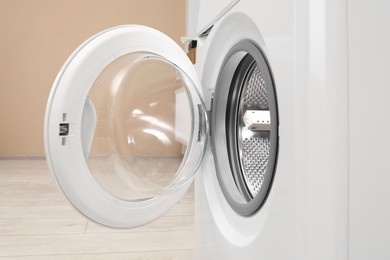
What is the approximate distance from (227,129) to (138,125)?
0.61 ft

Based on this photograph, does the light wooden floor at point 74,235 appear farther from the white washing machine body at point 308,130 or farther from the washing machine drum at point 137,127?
the white washing machine body at point 308,130

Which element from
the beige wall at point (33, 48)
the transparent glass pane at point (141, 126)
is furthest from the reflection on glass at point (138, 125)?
the beige wall at point (33, 48)

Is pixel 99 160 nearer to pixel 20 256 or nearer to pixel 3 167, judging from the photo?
pixel 20 256

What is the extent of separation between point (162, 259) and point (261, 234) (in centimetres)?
59

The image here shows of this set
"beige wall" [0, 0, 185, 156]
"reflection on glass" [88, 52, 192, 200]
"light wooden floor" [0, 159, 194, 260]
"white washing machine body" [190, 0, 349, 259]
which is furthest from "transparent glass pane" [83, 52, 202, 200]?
"beige wall" [0, 0, 185, 156]

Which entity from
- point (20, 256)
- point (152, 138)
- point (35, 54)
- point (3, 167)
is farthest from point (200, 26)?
point (35, 54)

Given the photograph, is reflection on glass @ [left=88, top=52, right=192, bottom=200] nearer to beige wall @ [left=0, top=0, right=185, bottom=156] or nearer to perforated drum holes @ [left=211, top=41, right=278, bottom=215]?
perforated drum holes @ [left=211, top=41, right=278, bottom=215]

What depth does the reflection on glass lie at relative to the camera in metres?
0.59

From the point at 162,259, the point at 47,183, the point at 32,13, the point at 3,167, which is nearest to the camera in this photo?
the point at 162,259

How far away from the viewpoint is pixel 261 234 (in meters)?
0.41

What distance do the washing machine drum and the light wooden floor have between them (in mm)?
410

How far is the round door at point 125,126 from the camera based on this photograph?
509 mm

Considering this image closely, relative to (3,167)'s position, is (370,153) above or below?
above

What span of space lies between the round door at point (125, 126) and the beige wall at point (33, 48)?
250cm
